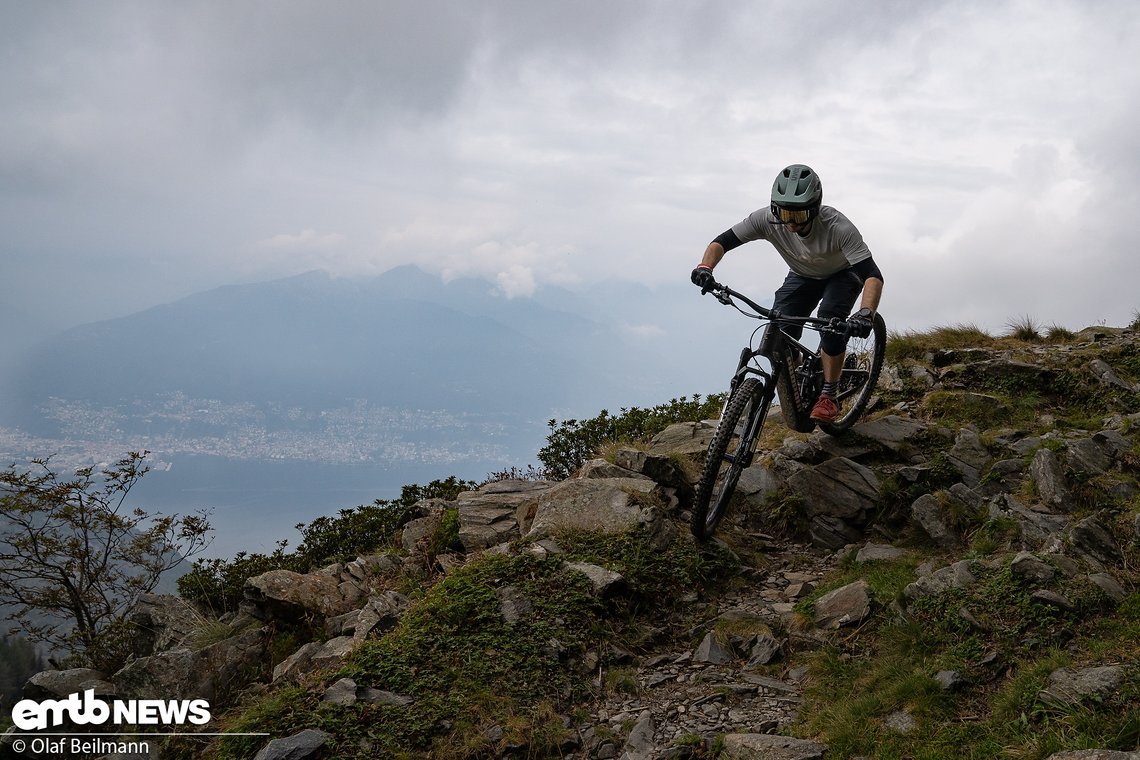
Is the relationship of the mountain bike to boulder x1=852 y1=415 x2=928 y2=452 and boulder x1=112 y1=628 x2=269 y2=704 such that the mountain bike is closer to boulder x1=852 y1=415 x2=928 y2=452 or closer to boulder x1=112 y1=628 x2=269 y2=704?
boulder x1=852 y1=415 x2=928 y2=452

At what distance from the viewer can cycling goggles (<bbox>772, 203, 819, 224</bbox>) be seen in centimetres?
827

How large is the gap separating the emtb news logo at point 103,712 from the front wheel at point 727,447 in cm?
539

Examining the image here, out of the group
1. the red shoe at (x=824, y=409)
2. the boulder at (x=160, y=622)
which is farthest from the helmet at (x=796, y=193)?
the boulder at (x=160, y=622)

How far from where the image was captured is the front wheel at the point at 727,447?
7.92 metres

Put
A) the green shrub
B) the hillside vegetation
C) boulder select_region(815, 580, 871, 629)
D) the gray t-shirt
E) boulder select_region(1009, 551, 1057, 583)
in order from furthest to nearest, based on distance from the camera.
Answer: the green shrub
the gray t-shirt
boulder select_region(815, 580, 871, 629)
boulder select_region(1009, 551, 1057, 583)
the hillside vegetation

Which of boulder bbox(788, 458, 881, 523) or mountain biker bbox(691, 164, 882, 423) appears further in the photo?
boulder bbox(788, 458, 881, 523)

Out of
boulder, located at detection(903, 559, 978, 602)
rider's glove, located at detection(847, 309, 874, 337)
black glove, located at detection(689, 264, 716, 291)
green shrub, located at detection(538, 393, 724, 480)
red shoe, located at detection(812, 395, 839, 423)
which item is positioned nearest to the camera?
boulder, located at detection(903, 559, 978, 602)

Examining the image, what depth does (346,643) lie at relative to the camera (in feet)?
24.9

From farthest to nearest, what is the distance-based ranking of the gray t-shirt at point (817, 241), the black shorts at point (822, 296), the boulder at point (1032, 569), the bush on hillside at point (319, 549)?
the bush on hillside at point (319, 549) → the black shorts at point (822, 296) → the gray t-shirt at point (817, 241) → the boulder at point (1032, 569)

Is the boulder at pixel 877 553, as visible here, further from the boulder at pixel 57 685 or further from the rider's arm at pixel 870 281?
the boulder at pixel 57 685

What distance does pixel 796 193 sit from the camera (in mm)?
8141

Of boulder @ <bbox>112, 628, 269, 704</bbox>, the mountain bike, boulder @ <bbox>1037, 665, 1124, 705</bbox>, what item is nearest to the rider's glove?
the mountain bike

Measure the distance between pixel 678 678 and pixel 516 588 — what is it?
5.94 feet

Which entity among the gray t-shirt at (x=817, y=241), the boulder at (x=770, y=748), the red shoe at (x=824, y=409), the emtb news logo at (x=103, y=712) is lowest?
the boulder at (x=770, y=748)
